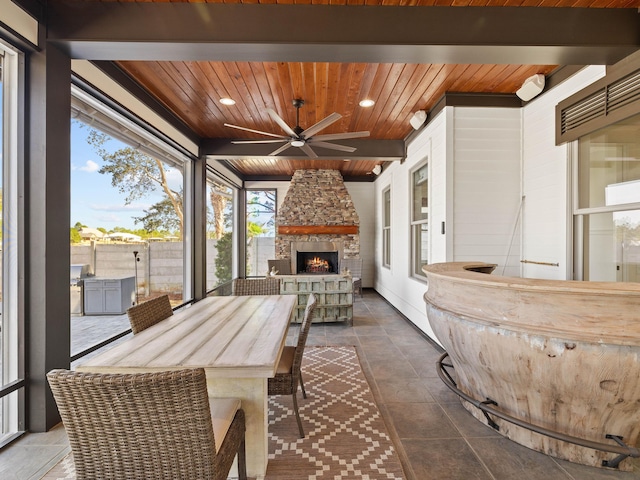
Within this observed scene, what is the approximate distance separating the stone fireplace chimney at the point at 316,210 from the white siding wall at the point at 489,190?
3503mm

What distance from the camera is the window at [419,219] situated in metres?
4.21

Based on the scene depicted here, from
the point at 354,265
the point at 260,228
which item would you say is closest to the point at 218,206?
the point at 260,228

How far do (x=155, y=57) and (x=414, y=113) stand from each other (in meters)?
2.89

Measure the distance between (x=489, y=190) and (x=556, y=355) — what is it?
7.40 feet

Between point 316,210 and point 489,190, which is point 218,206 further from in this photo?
point 489,190

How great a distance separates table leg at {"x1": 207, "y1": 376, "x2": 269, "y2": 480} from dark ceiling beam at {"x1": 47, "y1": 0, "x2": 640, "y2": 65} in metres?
2.14

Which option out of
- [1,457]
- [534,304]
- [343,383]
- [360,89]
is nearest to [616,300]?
[534,304]

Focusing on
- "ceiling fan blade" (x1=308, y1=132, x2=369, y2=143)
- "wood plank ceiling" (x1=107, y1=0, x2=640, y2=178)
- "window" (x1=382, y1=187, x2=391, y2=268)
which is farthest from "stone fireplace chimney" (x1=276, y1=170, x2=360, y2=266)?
"ceiling fan blade" (x1=308, y1=132, x2=369, y2=143)

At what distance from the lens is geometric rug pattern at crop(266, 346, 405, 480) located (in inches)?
68.2

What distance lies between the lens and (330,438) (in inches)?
79.0

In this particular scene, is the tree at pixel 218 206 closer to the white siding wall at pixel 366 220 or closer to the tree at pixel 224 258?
the tree at pixel 224 258

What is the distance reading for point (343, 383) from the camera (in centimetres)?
275

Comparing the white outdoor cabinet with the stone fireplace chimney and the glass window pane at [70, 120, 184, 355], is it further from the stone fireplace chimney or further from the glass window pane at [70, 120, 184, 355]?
the stone fireplace chimney

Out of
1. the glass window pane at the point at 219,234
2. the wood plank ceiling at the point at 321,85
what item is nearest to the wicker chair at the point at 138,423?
the wood plank ceiling at the point at 321,85
